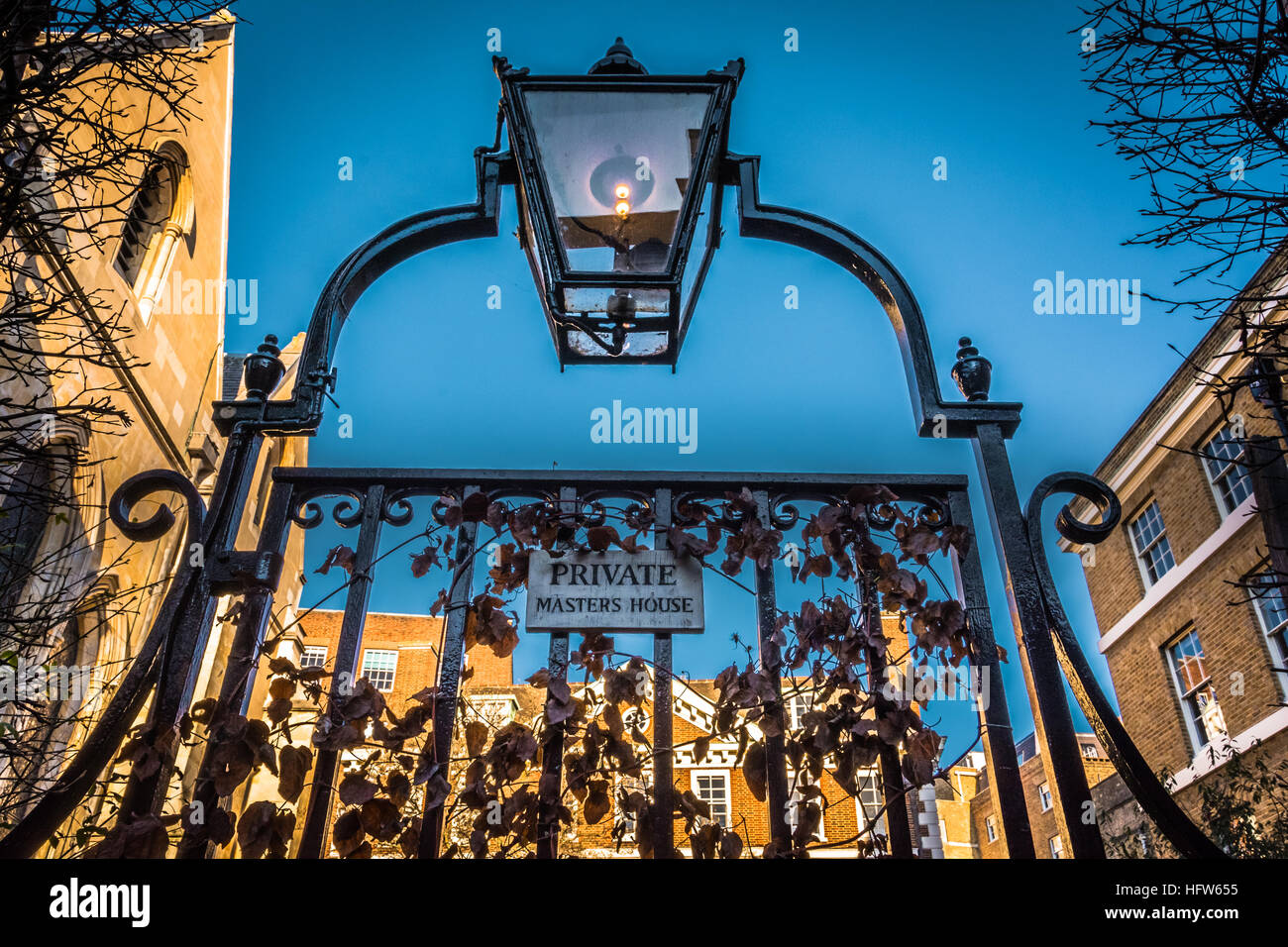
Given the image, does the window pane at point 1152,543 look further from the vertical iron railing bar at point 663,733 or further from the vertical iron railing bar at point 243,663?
the vertical iron railing bar at point 243,663

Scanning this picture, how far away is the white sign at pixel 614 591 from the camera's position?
2869 mm

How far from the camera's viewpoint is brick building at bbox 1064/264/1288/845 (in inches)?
639

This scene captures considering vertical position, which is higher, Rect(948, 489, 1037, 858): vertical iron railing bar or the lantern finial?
the lantern finial

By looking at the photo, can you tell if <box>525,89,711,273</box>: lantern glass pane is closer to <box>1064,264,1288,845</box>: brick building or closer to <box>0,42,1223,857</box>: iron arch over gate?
<box>0,42,1223,857</box>: iron arch over gate

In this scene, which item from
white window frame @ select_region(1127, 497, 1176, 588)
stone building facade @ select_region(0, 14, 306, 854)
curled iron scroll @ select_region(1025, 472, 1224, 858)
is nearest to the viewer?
curled iron scroll @ select_region(1025, 472, 1224, 858)

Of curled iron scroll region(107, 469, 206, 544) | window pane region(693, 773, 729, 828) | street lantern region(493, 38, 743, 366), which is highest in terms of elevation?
window pane region(693, 773, 729, 828)

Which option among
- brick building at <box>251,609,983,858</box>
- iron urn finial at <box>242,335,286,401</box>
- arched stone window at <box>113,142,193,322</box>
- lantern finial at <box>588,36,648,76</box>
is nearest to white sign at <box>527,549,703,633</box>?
iron urn finial at <box>242,335,286,401</box>

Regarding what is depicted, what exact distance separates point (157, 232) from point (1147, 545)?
68.4ft

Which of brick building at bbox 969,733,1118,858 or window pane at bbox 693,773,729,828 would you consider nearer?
window pane at bbox 693,773,729,828

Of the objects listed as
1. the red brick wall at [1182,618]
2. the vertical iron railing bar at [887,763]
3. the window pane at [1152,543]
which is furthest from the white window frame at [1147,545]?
the vertical iron railing bar at [887,763]

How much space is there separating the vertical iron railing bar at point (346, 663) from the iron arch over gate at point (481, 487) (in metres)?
0.01
